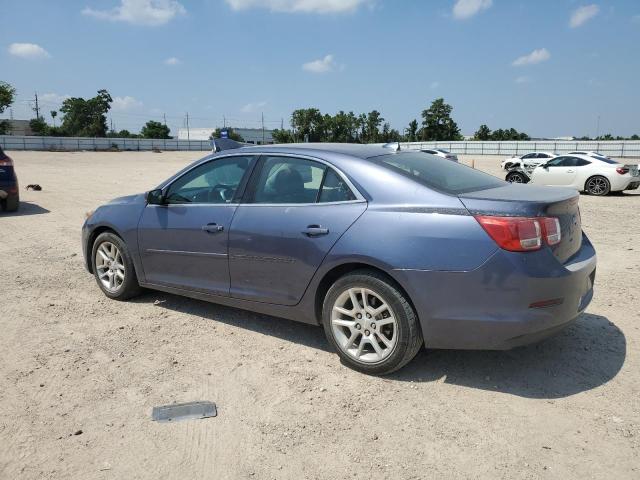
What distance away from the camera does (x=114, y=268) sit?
5492 millimetres

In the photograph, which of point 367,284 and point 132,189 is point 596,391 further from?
point 132,189

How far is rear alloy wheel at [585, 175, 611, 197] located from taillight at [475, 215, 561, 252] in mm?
16203

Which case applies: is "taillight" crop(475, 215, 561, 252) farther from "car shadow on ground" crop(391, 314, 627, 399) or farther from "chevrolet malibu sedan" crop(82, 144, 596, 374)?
"car shadow on ground" crop(391, 314, 627, 399)

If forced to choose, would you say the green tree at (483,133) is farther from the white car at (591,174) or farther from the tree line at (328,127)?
the white car at (591,174)

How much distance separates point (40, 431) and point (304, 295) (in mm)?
1891

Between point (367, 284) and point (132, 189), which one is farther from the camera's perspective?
point (132, 189)

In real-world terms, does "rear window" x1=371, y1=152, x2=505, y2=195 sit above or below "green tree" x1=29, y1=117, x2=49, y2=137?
below

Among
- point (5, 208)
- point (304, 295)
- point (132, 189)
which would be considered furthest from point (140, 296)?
point (132, 189)

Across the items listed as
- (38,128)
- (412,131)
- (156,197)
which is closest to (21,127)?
(38,128)

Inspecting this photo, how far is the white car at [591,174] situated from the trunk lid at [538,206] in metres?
15.4

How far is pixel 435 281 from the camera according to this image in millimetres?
3346

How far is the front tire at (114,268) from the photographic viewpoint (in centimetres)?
531

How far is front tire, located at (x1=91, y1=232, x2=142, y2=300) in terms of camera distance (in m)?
5.31

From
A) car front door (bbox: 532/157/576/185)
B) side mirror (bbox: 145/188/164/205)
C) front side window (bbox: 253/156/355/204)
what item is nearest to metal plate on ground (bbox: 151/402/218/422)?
front side window (bbox: 253/156/355/204)
